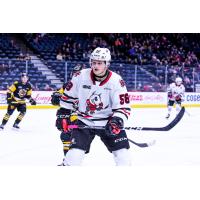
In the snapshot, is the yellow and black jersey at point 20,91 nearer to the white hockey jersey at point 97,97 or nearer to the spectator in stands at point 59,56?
the spectator in stands at point 59,56

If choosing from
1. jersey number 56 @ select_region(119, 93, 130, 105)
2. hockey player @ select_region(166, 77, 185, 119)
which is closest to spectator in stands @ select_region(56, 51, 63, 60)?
hockey player @ select_region(166, 77, 185, 119)

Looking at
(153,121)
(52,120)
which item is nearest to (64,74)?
(52,120)

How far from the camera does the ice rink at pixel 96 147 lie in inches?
180

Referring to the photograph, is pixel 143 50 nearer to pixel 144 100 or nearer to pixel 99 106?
pixel 144 100

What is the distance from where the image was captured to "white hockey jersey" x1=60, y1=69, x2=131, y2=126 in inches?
131

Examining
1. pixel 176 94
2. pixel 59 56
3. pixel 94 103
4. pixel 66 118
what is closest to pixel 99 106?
pixel 94 103

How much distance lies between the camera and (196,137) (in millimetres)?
6570

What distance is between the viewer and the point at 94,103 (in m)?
3.38

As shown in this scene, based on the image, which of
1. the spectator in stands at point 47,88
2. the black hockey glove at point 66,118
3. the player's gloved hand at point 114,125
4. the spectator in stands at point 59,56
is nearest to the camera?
the player's gloved hand at point 114,125

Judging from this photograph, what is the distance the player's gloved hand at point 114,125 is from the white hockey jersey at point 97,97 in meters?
0.05

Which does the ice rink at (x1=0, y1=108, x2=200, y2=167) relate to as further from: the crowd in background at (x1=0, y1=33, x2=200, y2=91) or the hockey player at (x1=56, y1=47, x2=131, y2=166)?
the crowd in background at (x1=0, y1=33, x2=200, y2=91)

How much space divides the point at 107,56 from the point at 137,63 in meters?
7.21

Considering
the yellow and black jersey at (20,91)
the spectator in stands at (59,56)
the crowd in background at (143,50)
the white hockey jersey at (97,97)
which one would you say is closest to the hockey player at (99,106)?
the white hockey jersey at (97,97)
